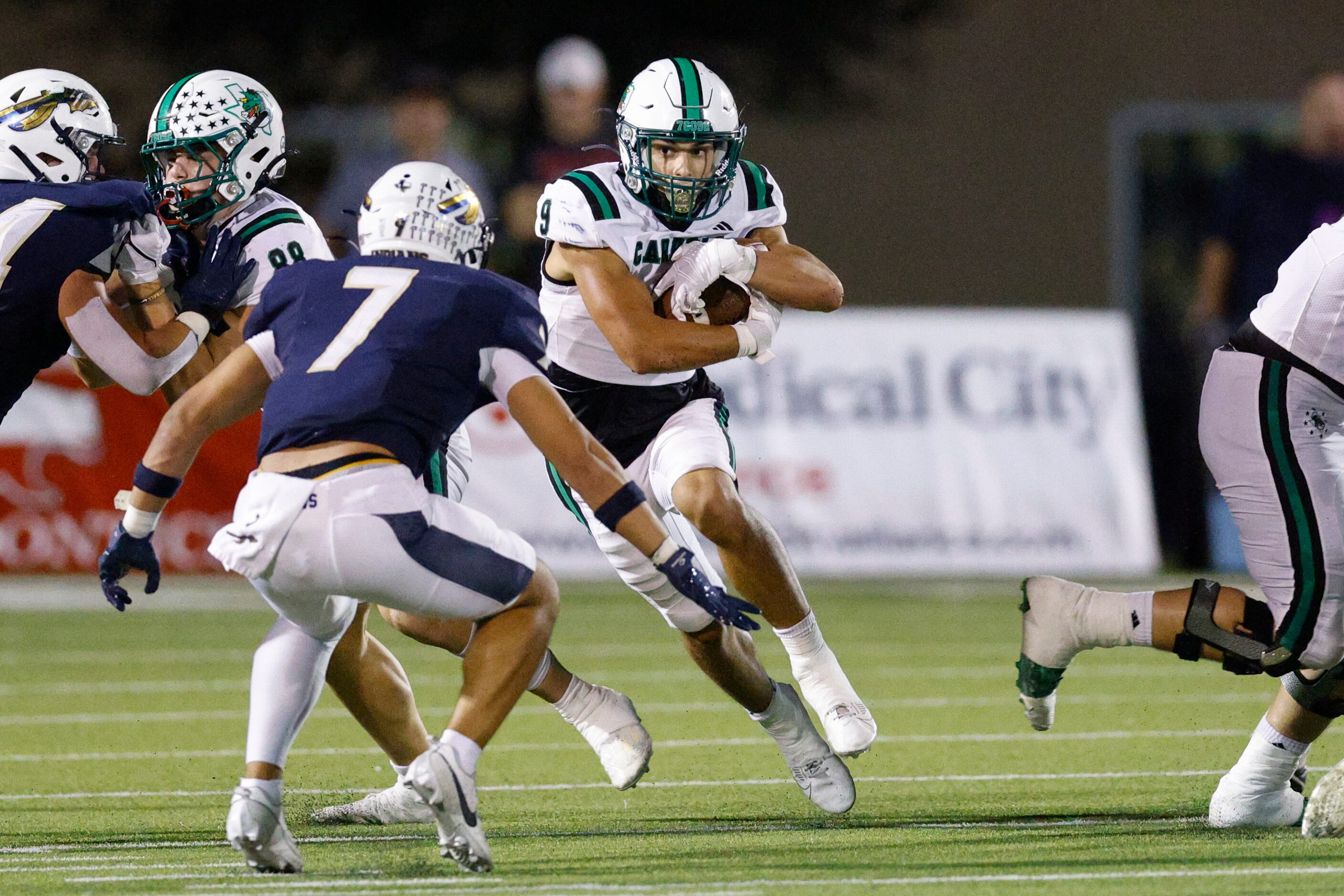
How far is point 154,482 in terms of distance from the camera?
14.0 ft

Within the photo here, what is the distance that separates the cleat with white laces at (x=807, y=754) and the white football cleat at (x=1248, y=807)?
87cm

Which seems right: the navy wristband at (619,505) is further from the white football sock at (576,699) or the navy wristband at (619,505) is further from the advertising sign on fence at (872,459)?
the advertising sign on fence at (872,459)

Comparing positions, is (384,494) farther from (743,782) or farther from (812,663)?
(743,782)

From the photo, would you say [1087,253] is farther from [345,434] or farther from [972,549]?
[345,434]

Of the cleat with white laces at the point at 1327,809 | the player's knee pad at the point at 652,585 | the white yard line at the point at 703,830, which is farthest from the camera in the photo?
the player's knee pad at the point at 652,585

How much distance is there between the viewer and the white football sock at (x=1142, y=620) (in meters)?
4.84

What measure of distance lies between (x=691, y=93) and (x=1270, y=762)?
2.17 metres

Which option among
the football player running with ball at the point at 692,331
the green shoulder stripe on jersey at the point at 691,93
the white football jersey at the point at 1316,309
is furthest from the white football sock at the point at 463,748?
the white football jersey at the point at 1316,309

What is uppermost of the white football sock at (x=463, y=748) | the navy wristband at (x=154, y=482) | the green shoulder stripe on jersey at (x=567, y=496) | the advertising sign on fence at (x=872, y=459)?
the navy wristband at (x=154, y=482)

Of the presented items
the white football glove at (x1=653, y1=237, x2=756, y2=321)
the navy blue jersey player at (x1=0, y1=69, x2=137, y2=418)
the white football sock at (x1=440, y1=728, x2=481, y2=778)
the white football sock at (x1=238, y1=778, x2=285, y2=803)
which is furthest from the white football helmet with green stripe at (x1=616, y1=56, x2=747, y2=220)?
the white football sock at (x1=238, y1=778, x2=285, y2=803)

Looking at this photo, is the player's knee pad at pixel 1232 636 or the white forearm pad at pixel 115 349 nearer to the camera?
the player's knee pad at pixel 1232 636

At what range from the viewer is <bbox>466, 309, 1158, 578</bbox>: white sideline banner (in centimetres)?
1045

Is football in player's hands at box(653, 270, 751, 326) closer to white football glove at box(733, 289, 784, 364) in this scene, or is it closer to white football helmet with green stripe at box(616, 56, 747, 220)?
white football glove at box(733, 289, 784, 364)

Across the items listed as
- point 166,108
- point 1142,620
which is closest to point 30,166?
point 166,108
